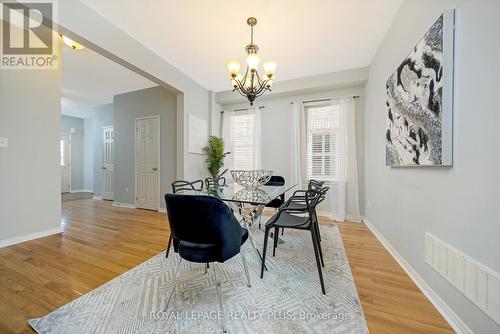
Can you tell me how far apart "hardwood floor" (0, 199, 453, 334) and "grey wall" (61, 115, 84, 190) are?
4.83m

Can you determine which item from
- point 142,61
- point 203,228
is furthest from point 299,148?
point 203,228

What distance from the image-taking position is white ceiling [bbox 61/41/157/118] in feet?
10.6

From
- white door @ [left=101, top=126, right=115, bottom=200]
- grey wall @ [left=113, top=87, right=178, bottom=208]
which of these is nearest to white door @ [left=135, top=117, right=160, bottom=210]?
grey wall @ [left=113, top=87, right=178, bottom=208]

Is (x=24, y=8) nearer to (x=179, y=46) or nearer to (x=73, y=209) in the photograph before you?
(x=179, y=46)

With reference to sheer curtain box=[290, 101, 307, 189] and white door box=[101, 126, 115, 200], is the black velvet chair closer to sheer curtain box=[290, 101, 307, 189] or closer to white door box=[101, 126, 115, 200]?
sheer curtain box=[290, 101, 307, 189]

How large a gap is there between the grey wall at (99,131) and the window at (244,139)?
12.4 ft

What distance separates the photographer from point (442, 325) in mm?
1292

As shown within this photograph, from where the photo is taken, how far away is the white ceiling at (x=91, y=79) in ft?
10.6

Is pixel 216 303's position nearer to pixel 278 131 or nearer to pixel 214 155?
pixel 214 155

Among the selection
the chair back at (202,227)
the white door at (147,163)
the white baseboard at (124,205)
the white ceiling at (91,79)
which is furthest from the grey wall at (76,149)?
the chair back at (202,227)

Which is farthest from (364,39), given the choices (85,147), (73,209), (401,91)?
(85,147)

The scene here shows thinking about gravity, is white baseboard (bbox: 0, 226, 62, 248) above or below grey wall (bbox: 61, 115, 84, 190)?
below

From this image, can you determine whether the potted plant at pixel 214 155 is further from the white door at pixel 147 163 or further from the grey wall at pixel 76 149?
the grey wall at pixel 76 149

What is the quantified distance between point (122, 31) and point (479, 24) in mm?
3409
